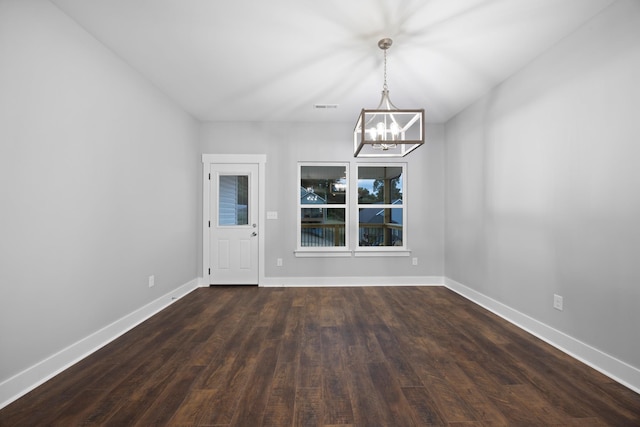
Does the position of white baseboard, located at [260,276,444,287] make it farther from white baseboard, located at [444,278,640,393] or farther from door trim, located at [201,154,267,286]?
white baseboard, located at [444,278,640,393]

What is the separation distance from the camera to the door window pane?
4.43 metres

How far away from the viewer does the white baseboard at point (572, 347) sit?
72.7 inches

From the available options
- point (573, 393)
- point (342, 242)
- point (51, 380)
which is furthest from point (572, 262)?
point (51, 380)

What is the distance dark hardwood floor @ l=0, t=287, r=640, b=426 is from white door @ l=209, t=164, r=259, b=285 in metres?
1.36

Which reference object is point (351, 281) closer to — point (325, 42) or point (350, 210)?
point (350, 210)

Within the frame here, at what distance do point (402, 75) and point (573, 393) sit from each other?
10.3ft

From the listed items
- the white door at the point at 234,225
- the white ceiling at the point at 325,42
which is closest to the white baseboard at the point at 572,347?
the white ceiling at the point at 325,42

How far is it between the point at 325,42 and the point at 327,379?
283 cm

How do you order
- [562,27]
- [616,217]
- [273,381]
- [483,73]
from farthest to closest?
1. [483,73]
2. [562,27]
3. [616,217]
4. [273,381]

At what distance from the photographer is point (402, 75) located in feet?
9.83

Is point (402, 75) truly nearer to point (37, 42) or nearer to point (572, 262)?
point (572, 262)

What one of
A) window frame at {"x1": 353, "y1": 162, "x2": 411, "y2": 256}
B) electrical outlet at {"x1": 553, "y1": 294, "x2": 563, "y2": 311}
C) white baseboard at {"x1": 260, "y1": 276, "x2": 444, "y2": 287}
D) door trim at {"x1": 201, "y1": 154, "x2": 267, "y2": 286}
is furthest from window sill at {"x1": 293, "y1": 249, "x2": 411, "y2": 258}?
electrical outlet at {"x1": 553, "y1": 294, "x2": 563, "y2": 311}

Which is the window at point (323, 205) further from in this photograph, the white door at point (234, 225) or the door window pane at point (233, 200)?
the door window pane at point (233, 200)

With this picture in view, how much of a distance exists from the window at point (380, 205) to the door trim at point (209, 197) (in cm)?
168
